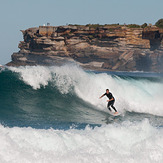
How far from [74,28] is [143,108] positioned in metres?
85.0

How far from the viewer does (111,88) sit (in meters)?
21.6

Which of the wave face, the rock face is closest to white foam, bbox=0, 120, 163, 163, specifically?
the wave face

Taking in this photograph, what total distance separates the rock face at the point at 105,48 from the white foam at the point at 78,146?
292ft

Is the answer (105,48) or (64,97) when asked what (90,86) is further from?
(105,48)

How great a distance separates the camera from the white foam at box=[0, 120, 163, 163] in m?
8.20

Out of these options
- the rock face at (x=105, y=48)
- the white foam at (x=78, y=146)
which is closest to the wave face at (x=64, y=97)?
the white foam at (x=78, y=146)

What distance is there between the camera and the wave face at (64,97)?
1541 cm

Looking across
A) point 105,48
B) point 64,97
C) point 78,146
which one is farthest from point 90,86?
point 105,48

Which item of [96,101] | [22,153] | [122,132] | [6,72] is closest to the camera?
[22,153]

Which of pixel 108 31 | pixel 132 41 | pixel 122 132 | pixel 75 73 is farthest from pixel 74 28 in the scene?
pixel 122 132

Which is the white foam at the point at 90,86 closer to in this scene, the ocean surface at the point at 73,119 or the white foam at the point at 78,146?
the ocean surface at the point at 73,119

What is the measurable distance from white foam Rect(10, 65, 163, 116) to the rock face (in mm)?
76950

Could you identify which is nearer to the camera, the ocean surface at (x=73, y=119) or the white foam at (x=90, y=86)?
the ocean surface at (x=73, y=119)

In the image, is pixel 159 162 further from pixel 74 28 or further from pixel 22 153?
pixel 74 28
